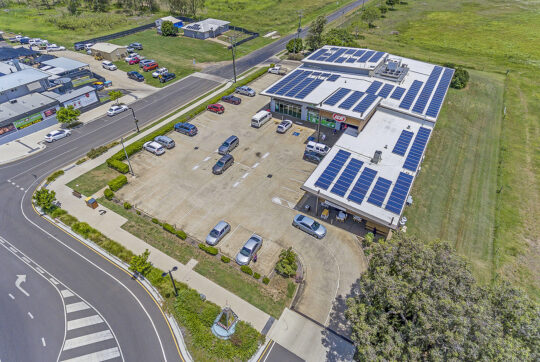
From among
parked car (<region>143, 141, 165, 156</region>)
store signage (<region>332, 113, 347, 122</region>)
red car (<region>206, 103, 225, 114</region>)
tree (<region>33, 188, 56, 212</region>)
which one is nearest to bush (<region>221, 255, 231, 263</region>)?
parked car (<region>143, 141, 165, 156</region>)

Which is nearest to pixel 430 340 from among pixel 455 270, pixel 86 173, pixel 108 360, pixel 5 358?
pixel 455 270

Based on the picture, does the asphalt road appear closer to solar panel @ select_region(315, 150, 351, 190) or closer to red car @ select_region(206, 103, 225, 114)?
solar panel @ select_region(315, 150, 351, 190)

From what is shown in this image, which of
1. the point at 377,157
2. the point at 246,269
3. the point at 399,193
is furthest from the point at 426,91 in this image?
the point at 246,269

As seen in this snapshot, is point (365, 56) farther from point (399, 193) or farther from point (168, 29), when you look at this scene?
point (168, 29)

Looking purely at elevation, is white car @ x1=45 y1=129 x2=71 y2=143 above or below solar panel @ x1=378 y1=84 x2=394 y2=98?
below

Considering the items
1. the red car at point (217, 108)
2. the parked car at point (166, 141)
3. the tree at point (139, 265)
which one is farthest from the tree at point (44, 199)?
the red car at point (217, 108)

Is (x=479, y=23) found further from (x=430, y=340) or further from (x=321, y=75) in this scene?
(x=430, y=340)
